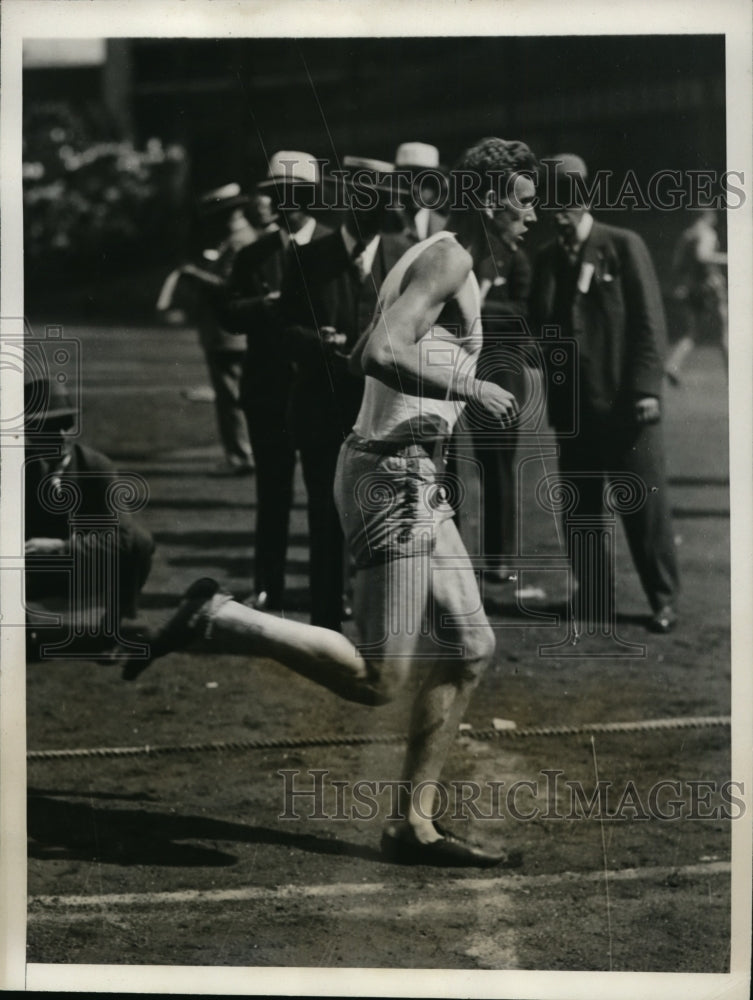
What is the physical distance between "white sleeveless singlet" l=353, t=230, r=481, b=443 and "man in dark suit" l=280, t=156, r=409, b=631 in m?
0.03

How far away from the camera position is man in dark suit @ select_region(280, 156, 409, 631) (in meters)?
4.05

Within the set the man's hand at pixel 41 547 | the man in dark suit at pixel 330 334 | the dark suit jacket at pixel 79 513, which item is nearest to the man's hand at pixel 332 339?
the man in dark suit at pixel 330 334

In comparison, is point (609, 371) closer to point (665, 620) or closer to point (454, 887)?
point (665, 620)

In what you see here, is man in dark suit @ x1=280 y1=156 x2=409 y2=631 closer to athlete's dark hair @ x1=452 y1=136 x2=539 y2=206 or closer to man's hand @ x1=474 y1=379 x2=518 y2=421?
athlete's dark hair @ x1=452 y1=136 x2=539 y2=206

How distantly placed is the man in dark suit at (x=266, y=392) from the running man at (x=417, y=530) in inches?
6.3

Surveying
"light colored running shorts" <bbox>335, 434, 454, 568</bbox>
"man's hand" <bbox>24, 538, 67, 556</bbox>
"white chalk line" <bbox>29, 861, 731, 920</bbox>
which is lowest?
"white chalk line" <bbox>29, 861, 731, 920</bbox>

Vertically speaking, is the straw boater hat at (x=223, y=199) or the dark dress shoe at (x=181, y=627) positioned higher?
the straw boater hat at (x=223, y=199)

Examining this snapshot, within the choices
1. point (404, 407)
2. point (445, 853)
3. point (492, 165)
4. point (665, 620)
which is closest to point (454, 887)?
point (445, 853)

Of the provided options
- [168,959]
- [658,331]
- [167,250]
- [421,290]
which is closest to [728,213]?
[658,331]

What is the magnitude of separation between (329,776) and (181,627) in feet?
2.05

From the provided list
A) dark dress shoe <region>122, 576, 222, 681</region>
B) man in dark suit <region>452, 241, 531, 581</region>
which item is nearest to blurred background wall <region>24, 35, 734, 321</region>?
man in dark suit <region>452, 241, 531, 581</region>

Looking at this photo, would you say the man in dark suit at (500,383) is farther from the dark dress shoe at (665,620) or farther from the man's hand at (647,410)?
the dark dress shoe at (665,620)

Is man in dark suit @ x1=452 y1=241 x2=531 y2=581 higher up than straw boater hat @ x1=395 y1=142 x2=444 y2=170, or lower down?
lower down

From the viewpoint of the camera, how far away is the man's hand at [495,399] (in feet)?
13.3
